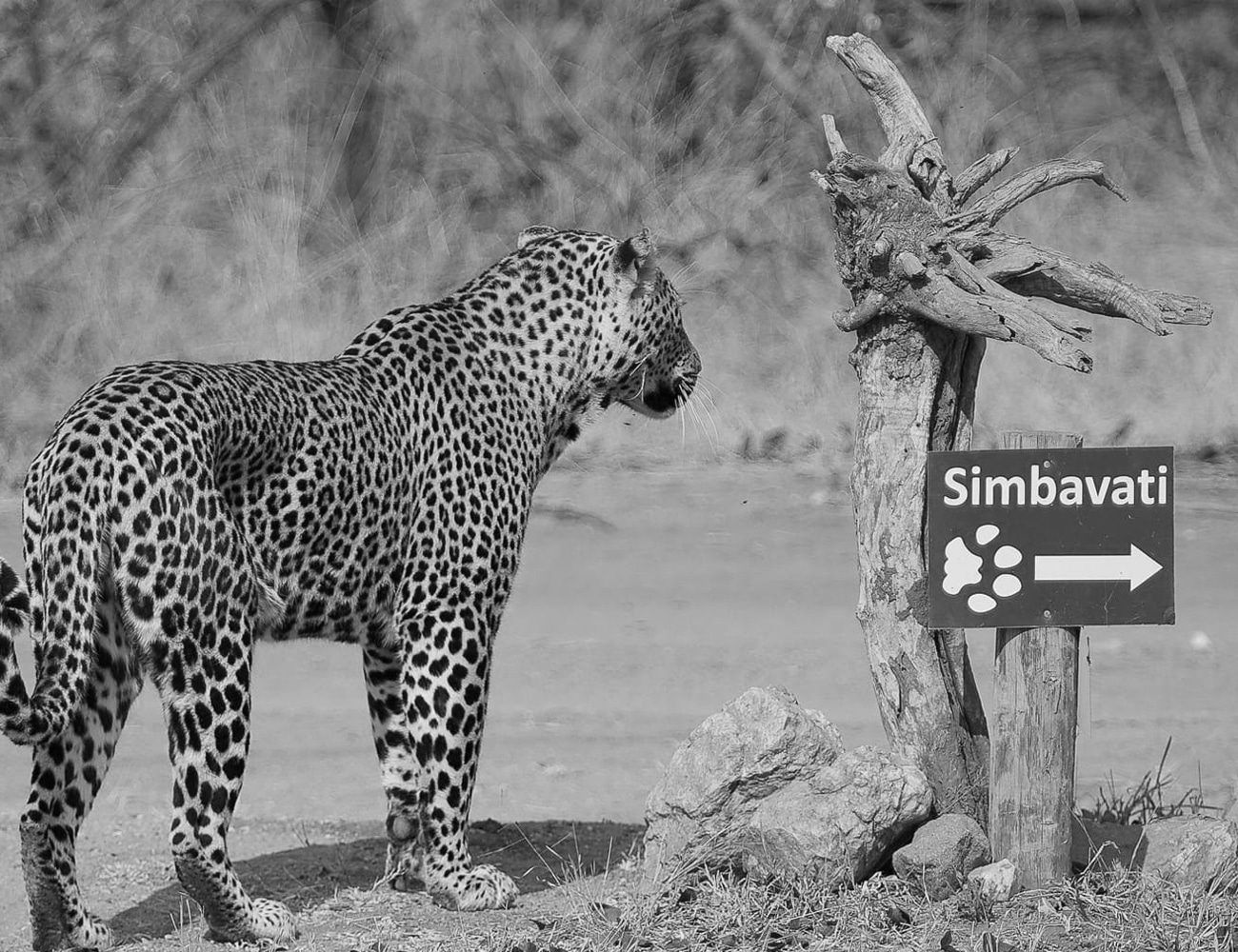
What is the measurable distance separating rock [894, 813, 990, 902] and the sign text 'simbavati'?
2.06ft

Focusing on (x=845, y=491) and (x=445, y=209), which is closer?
(x=845, y=491)

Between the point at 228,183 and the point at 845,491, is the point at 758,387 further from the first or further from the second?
the point at 228,183

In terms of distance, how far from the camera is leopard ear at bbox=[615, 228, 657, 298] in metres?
6.28

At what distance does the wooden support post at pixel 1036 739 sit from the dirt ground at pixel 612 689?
127cm

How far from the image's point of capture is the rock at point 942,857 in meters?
5.38

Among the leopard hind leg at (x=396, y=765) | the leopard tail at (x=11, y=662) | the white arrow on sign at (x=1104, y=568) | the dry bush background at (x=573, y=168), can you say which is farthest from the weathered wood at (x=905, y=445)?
the dry bush background at (x=573, y=168)

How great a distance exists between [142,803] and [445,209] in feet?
27.4

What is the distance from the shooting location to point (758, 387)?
13.6 m

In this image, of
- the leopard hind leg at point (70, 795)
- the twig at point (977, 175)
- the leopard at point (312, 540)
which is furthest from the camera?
the twig at point (977, 175)

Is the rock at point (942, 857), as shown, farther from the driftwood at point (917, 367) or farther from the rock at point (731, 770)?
the rock at point (731, 770)

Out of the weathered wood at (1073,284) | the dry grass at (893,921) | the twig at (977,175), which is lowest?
the dry grass at (893,921)

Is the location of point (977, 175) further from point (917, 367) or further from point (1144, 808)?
point (1144, 808)

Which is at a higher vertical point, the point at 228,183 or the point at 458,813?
the point at 228,183

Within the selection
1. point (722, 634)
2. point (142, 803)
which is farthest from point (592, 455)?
point (142, 803)
